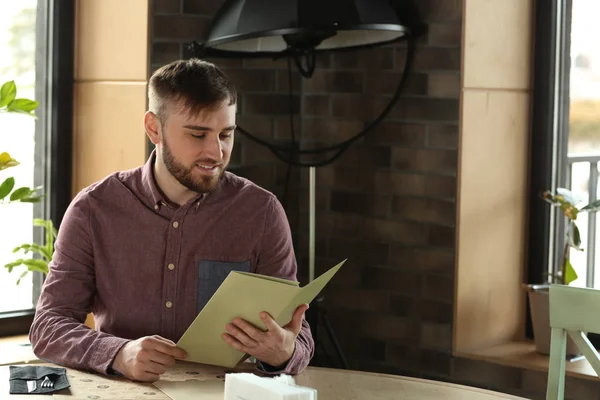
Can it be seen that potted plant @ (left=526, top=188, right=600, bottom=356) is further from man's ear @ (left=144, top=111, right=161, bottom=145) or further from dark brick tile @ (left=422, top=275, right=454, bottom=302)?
man's ear @ (left=144, top=111, right=161, bottom=145)

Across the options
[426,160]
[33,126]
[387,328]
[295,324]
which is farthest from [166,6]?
[295,324]

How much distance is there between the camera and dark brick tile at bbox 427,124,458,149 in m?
2.95

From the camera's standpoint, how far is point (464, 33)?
289 cm

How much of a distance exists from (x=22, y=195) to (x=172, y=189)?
776 millimetres

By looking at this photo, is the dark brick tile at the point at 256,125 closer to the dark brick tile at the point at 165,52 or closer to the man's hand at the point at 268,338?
the dark brick tile at the point at 165,52

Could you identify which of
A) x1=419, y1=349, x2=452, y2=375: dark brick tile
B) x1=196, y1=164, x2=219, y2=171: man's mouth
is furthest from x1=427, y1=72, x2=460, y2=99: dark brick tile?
x1=196, y1=164, x2=219, y2=171: man's mouth

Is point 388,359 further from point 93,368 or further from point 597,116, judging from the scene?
point 93,368

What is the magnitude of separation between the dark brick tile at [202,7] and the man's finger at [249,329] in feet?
4.82

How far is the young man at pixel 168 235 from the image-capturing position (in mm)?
2094

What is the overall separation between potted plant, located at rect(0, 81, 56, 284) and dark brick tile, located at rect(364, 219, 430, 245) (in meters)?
1.06

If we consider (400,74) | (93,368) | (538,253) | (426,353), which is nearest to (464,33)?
(400,74)

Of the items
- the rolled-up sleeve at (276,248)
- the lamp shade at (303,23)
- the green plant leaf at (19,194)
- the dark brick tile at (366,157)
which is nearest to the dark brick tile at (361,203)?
the dark brick tile at (366,157)

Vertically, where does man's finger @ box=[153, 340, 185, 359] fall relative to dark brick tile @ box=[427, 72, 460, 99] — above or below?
below

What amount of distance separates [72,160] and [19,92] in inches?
11.3
